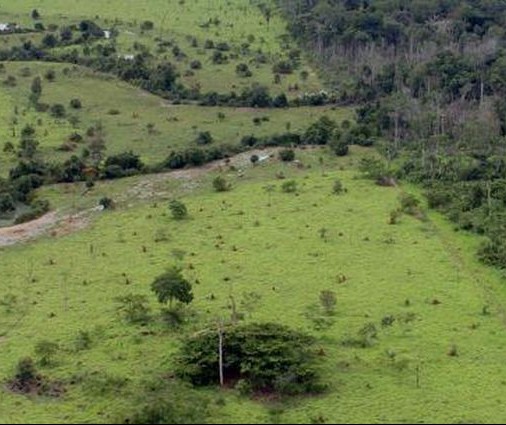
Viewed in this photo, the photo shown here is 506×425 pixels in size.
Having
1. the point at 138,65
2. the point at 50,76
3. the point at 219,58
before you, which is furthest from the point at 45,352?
the point at 219,58

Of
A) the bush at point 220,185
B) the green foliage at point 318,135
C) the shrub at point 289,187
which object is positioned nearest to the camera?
the shrub at point 289,187

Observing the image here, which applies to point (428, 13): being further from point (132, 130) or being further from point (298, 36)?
point (132, 130)

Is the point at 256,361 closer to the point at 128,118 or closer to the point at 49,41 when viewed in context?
the point at 128,118

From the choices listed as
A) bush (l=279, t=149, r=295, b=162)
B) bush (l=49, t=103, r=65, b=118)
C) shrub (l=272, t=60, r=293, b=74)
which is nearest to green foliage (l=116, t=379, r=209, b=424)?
bush (l=279, t=149, r=295, b=162)

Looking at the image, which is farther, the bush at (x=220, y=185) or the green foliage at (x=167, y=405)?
the bush at (x=220, y=185)

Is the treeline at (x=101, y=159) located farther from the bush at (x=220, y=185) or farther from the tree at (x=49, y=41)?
the tree at (x=49, y=41)

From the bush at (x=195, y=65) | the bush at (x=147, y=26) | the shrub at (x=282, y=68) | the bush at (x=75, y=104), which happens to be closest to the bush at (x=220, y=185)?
the bush at (x=75, y=104)

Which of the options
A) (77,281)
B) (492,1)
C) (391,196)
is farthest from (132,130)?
(492,1)
